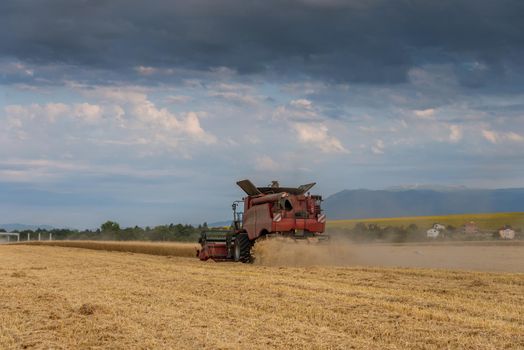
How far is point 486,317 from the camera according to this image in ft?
33.5

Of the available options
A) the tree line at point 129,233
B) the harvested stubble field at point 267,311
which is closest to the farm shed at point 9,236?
the tree line at point 129,233

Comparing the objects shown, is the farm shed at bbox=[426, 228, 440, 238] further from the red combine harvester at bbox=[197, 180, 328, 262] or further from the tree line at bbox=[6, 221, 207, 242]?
the red combine harvester at bbox=[197, 180, 328, 262]

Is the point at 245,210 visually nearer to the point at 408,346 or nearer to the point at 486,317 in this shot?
the point at 486,317

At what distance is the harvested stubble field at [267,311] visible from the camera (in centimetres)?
856

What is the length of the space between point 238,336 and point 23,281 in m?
9.94

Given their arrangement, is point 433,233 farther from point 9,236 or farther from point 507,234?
point 9,236

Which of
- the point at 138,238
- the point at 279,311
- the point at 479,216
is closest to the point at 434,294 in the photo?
the point at 279,311

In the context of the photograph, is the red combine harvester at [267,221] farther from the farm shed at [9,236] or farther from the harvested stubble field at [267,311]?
the farm shed at [9,236]

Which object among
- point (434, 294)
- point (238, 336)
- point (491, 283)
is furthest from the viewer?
point (491, 283)

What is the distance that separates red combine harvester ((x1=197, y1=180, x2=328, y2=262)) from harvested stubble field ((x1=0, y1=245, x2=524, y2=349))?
7.36 m

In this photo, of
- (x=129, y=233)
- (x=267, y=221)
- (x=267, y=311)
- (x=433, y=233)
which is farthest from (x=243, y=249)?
(x=129, y=233)

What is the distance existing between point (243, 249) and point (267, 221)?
207 cm

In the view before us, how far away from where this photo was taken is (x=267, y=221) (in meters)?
25.2

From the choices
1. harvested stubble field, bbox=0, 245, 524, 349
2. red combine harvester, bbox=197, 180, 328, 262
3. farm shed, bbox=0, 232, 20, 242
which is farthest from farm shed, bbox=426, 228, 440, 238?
farm shed, bbox=0, 232, 20, 242
